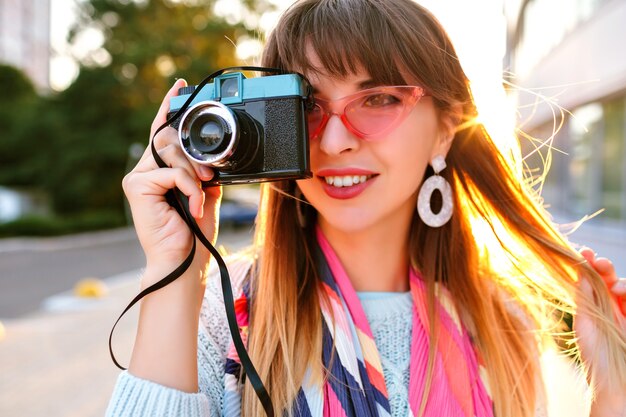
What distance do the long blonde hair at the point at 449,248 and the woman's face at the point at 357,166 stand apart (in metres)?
0.06

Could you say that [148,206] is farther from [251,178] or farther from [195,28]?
[195,28]

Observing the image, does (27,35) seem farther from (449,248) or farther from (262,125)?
(262,125)

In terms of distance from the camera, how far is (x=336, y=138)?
151 centimetres

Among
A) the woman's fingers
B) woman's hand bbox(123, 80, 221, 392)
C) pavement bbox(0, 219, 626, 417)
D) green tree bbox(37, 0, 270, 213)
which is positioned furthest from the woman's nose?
green tree bbox(37, 0, 270, 213)

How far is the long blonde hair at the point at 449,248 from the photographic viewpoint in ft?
5.08

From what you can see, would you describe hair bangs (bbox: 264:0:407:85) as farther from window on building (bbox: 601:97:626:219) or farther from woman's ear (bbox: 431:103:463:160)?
window on building (bbox: 601:97:626:219)

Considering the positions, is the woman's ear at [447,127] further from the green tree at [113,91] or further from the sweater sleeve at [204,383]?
the green tree at [113,91]

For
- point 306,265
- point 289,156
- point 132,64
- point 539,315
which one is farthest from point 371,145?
point 132,64

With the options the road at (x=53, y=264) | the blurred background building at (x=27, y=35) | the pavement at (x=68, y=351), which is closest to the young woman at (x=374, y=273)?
the pavement at (x=68, y=351)

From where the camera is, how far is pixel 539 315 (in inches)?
71.4

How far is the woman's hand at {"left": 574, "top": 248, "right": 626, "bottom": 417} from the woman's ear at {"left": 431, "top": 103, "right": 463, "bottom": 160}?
0.46 meters

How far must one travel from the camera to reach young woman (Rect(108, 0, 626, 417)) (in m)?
1.39

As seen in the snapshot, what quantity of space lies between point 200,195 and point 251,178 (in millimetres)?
118

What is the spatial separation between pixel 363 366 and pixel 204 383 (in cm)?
39
